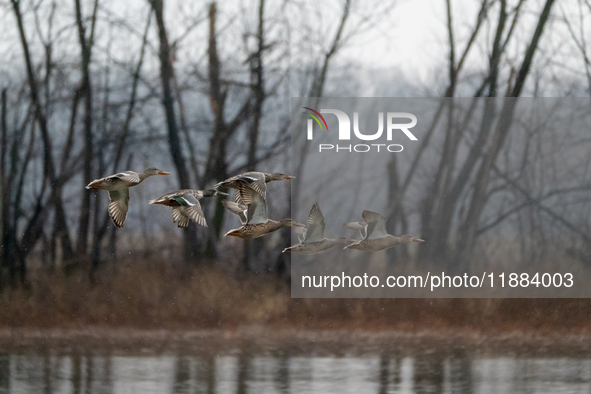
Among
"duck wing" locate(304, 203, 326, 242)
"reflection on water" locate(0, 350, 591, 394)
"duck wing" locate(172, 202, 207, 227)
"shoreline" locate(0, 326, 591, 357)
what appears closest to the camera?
→ "duck wing" locate(172, 202, 207, 227)

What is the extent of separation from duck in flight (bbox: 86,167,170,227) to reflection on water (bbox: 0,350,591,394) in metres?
1.29

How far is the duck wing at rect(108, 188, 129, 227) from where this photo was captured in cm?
216

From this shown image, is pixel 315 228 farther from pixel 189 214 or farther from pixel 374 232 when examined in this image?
pixel 189 214

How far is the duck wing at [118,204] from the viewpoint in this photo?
85.0 inches

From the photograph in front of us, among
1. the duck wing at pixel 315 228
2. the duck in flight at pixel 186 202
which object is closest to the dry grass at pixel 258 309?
the duck wing at pixel 315 228

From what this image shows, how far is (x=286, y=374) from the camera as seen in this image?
3223mm

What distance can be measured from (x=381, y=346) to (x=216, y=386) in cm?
90

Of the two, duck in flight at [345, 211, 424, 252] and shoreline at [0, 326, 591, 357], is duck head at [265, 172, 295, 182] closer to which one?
duck in flight at [345, 211, 424, 252]

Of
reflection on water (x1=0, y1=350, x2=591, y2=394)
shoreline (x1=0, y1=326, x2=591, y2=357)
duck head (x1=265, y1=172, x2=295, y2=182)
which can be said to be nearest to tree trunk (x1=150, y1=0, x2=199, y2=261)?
shoreline (x1=0, y1=326, x2=591, y2=357)

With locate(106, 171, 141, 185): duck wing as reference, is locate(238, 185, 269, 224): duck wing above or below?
below

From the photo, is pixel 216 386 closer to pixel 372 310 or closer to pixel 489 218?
pixel 372 310

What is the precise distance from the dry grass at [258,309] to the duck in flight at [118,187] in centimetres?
126

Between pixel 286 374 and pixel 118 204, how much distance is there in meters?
A: 1.50

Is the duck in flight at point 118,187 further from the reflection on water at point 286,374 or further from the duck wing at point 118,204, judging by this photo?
the reflection on water at point 286,374
